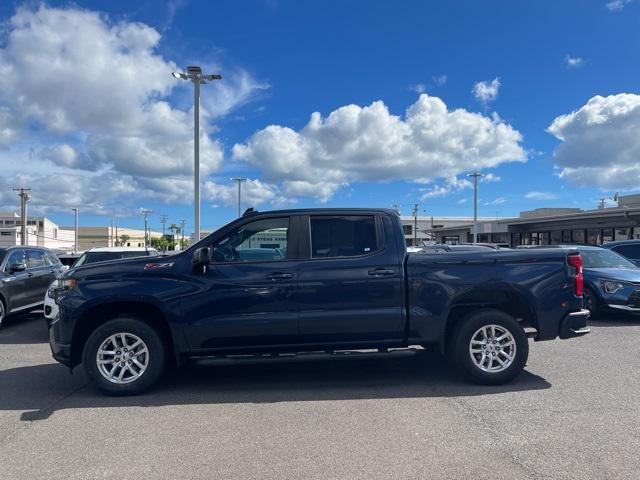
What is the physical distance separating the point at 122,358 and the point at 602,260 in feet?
33.3

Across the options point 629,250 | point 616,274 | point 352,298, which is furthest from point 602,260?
point 352,298

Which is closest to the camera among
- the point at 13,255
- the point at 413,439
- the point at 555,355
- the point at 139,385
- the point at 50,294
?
the point at 413,439

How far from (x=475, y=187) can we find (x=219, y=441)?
2190 inches

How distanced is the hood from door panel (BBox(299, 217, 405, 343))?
667 centimetres

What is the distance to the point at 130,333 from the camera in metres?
5.70

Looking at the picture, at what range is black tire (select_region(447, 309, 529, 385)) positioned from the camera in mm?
5949

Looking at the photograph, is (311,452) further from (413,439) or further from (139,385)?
(139,385)

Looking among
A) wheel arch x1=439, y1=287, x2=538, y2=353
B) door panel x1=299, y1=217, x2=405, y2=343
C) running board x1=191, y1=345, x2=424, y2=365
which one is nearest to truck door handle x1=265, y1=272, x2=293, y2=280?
door panel x1=299, y1=217, x2=405, y2=343

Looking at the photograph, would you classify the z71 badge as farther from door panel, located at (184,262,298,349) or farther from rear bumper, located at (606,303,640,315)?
rear bumper, located at (606,303,640,315)

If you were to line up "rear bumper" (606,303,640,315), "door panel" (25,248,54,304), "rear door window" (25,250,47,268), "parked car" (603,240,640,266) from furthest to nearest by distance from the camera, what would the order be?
"parked car" (603,240,640,266) → "rear door window" (25,250,47,268) → "door panel" (25,248,54,304) → "rear bumper" (606,303,640,315)

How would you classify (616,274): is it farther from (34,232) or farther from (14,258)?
(34,232)

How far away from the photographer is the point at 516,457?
13.4 ft

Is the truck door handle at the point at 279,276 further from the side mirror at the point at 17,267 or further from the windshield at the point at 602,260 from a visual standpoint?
the windshield at the point at 602,260

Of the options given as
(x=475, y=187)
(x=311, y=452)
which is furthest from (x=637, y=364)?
(x=475, y=187)
